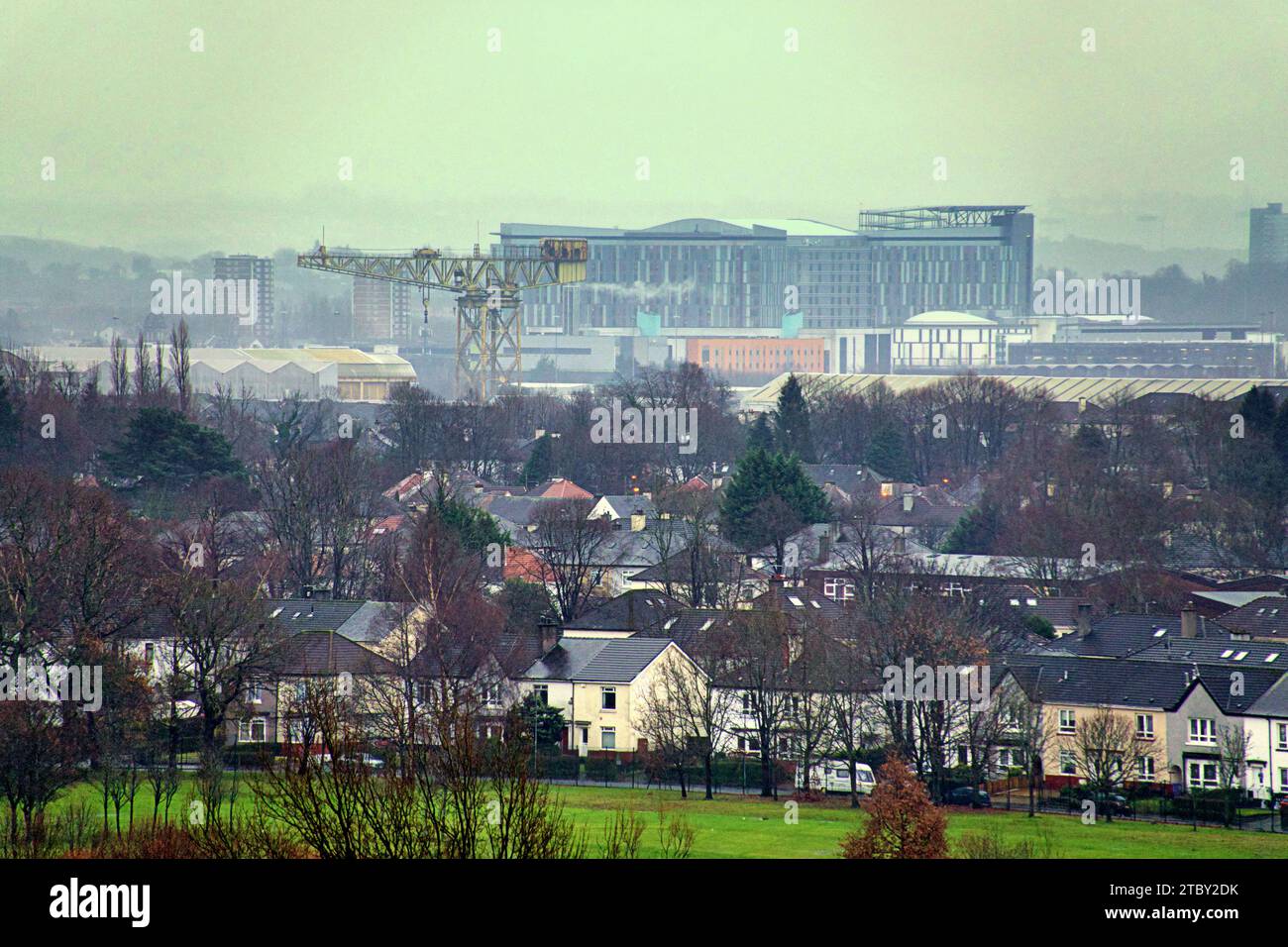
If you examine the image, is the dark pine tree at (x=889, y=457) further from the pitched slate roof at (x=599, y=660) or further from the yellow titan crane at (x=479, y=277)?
the pitched slate roof at (x=599, y=660)

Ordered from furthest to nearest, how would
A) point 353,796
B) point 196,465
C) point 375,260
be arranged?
point 375,260 < point 196,465 < point 353,796

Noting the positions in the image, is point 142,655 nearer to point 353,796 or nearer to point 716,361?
point 353,796

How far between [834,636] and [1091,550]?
9980 mm

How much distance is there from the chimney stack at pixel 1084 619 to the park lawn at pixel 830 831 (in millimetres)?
7069

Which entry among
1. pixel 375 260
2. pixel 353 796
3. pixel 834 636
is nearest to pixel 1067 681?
pixel 834 636

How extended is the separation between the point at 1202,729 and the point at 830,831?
5790 mm

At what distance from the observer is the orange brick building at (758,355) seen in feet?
404

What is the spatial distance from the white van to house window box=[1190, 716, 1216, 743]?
3704 mm

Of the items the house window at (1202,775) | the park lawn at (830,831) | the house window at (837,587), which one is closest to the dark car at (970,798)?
the park lawn at (830,831)

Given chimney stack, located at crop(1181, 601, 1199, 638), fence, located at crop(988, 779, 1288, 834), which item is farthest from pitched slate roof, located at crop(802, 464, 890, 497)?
fence, located at crop(988, 779, 1288, 834)

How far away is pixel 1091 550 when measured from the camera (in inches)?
1248

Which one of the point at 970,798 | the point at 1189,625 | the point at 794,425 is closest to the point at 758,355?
the point at 794,425

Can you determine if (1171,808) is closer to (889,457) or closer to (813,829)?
(813,829)
